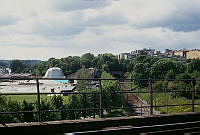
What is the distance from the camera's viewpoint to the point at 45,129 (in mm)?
6273

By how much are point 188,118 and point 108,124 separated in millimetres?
2233

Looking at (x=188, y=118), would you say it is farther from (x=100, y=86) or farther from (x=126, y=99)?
(x=126, y=99)

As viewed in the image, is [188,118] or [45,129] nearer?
[45,129]

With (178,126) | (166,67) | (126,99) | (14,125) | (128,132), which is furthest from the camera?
(166,67)

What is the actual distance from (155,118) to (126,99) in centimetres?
326

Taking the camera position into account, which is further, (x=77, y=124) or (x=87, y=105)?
(x=87, y=105)

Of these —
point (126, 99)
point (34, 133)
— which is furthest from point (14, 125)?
point (126, 99)

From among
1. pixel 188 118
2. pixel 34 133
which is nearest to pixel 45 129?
pixel 34 133

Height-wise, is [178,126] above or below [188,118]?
above

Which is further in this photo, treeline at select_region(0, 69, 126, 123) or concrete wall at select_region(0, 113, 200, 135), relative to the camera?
treeline at select_region(0, 69, 126, 123)

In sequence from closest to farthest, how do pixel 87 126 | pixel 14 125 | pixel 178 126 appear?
pixel 178 126 < pixel 14 125 < pixel 87 126

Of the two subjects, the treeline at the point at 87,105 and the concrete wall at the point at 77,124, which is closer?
the concrete wall at the point at 77,124

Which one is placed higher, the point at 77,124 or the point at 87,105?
the point at 77,124

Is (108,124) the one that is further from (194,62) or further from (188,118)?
(194,62)
